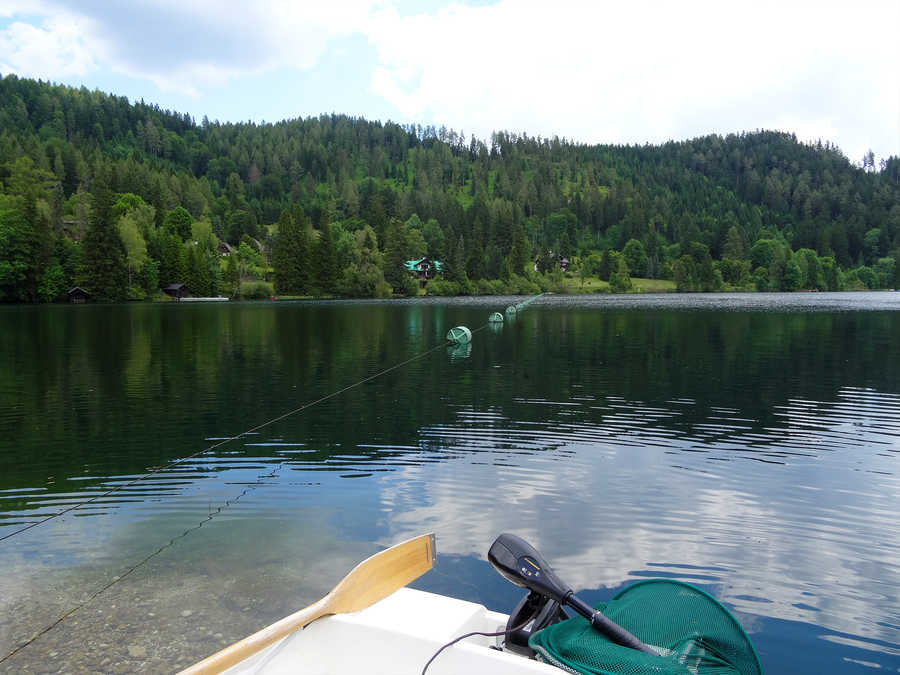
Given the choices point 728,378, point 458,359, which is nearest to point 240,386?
point 458,359

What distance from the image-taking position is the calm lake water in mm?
7145

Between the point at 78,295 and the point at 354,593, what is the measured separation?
419 ft

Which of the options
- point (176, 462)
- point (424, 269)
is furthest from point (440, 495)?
point (424, 269)

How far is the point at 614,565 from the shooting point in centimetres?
850

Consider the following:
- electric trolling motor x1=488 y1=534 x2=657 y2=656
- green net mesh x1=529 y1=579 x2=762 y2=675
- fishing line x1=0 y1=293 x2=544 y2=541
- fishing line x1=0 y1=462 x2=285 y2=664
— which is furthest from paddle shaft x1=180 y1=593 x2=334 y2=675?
fishing line x1=0 y1=293 x2=544 y2=541

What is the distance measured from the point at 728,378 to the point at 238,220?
180953mm

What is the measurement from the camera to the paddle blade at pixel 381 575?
4199 mm

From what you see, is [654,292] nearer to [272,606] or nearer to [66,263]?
[66,263]

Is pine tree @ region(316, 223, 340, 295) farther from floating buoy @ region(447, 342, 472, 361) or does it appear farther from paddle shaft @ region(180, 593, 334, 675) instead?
paddle shaft @ region(180, 593, 334, 675)

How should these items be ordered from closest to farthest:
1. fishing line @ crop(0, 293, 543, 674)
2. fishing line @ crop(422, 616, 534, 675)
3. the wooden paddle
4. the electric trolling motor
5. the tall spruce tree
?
fishing line @ crop(422, 616, 534, 675), the wooden paddle, the electric trolling motor, fishing line @ crop(0, 293, 543, 674), the tall spruce tree

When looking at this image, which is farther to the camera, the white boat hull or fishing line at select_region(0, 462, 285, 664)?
fishing line at select_region(0, 462, 285, 664)

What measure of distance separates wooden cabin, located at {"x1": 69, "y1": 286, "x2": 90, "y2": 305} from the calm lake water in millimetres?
96407

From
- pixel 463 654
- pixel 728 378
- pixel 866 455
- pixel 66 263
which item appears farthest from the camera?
pixel 66 263

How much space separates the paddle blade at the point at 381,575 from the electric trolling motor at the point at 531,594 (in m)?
0.86
